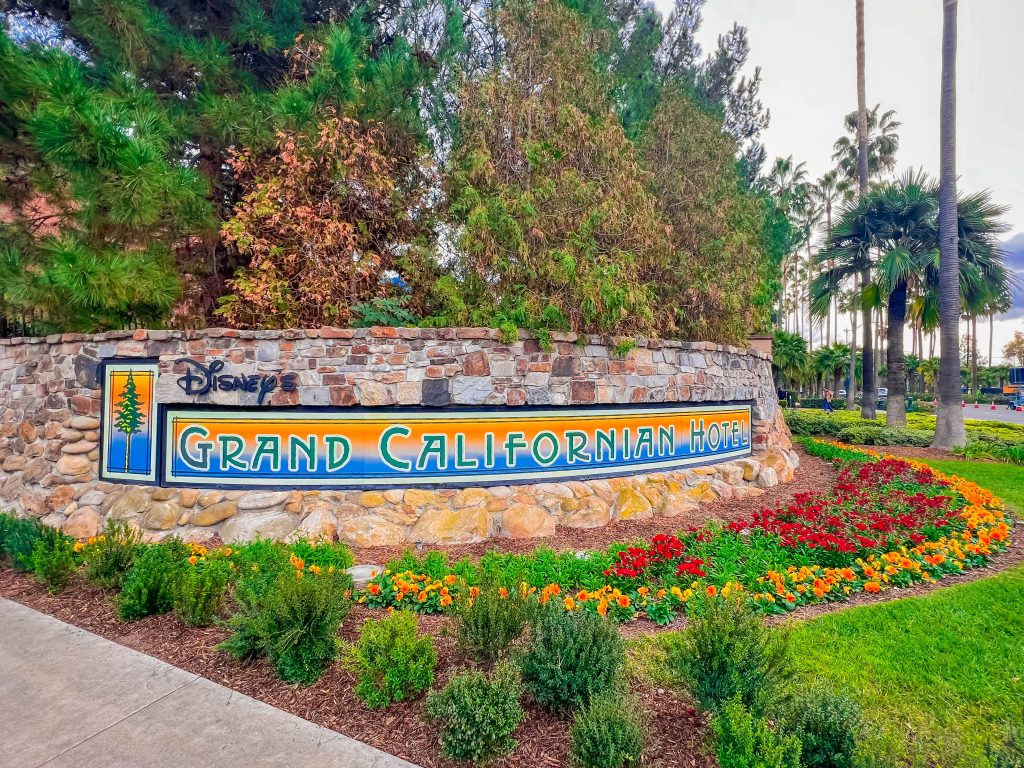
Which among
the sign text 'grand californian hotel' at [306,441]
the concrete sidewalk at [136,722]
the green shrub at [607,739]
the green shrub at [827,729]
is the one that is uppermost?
the sign text 'grand californian hotel' at [306,441]

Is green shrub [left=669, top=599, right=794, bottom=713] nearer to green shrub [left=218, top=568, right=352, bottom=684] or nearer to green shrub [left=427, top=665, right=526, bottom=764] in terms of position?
green shrub [left=427, top=665, right=526, bottom=764]

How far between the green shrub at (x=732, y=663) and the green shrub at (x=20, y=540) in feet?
17.2

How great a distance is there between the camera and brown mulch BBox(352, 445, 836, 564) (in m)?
4.92

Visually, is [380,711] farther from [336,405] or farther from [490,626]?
[336,405]

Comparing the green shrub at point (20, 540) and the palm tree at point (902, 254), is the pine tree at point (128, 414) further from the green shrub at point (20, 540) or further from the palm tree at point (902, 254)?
the palm tree at point (902, 254)

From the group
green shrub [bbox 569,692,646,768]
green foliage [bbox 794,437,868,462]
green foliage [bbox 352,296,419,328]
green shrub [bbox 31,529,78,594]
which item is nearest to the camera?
green shrub [bbox 569,692,646,768]

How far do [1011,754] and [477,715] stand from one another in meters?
1.94

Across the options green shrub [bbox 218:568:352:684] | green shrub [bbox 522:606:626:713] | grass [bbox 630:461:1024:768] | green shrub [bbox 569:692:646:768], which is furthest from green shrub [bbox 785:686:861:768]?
green shrub [bbox 218:568:352:684]

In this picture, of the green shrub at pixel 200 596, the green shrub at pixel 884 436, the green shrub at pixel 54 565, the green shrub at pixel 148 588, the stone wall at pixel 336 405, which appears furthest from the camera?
the green shrub at pixel 884 436

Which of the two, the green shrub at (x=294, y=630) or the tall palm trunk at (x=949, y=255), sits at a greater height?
the tall palm trunk at (x=949, y=255)

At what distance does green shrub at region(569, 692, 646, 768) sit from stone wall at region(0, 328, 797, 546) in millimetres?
3157

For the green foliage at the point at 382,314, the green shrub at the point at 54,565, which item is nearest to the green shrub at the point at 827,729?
the green foliage at the point at 382,314

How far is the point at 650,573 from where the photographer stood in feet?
13.7

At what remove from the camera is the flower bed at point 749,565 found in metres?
3.74
